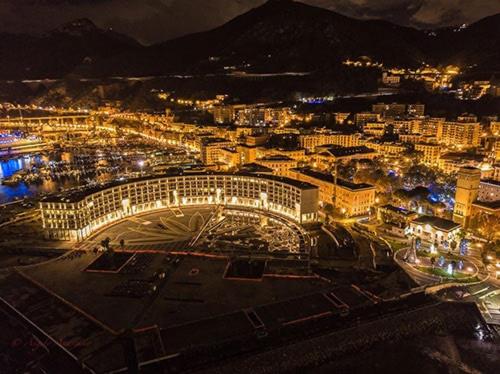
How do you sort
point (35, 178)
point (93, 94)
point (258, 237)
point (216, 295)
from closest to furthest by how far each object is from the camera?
point (216, 295) < point (258, 237) < point (35, 178) < point (93, 94)

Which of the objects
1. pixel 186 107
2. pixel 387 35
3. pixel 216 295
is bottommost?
pixel 216 295

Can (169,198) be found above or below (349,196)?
below

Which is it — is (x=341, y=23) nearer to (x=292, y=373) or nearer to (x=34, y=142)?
(x=34, y=142)

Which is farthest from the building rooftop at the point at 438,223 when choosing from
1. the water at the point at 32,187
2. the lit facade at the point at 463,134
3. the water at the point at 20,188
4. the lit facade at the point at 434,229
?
the water at the point at 20,188

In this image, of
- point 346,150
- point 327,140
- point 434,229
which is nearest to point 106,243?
point 434,229

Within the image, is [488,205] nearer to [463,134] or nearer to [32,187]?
[463,134]

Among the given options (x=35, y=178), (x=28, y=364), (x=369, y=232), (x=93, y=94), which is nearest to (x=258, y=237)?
(x=369, y=232)
